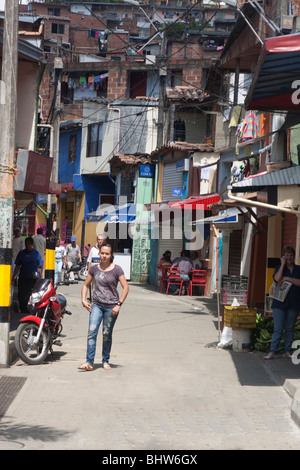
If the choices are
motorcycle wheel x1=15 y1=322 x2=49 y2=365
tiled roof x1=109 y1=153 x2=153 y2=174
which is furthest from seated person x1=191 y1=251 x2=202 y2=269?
motorcycle wheel x1=15 y1=322 x2=49 y2=365

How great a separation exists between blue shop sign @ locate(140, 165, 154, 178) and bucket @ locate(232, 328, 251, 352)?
24440 millimetres

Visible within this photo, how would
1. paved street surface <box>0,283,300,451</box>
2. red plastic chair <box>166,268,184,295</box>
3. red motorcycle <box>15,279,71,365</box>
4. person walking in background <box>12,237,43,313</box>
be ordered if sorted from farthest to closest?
red plastic chair <box>166,268,184,295</box>
person walking in background <box>12,237,43,313</box>
red motorcycle <box>15,279,71,365</box>
paved street surface <box>0,283,300,451</box>

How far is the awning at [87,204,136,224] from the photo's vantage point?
3475cm

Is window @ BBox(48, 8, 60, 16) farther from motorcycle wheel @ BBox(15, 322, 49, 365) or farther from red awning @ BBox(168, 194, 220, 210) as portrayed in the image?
motorcycle wheel @ BBox(15, 322, 49, 365)

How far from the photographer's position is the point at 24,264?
17047 mm

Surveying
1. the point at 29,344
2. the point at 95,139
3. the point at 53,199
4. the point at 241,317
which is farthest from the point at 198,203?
the point at 95,139

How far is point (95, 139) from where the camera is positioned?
45.1 m

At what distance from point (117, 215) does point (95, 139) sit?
11.3 m

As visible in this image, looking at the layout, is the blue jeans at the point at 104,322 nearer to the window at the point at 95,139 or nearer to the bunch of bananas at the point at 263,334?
the bunch of bananas at the point at 263,334

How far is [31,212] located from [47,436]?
4072cm

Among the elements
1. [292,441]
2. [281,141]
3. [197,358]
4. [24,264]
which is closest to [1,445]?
[292,441]

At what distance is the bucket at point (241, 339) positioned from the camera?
506 inches

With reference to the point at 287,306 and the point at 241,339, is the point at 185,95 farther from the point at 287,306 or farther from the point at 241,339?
the point at 287,306

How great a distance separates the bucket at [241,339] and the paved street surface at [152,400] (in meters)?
0.18
